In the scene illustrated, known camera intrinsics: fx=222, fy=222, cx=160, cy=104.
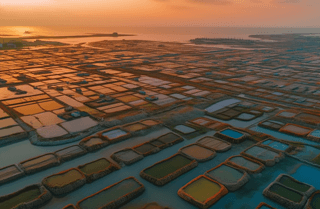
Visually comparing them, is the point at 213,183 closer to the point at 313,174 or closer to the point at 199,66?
the point at 313,174

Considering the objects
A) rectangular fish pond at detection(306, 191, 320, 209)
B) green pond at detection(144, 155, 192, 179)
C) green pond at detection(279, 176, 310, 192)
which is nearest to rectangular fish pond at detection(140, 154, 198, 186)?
green pond at detection(144, 155, 192, 179)

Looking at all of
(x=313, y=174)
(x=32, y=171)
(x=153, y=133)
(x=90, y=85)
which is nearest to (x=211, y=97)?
(x=153, y=133)

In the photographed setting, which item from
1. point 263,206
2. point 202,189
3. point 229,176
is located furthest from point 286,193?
point 202,189

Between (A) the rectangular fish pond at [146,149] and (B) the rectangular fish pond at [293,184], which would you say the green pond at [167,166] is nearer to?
(A) the rectangular fish pond at [146,149]

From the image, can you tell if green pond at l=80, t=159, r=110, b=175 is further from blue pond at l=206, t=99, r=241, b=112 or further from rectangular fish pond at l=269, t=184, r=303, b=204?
blue pond at l=206, t=99, r=241, b=112

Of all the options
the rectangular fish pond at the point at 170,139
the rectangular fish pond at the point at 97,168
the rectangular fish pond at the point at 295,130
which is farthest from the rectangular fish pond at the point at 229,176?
the rectangular fish pond at the point at 295,130

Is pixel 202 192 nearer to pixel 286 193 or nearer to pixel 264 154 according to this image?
pixel 286 193
